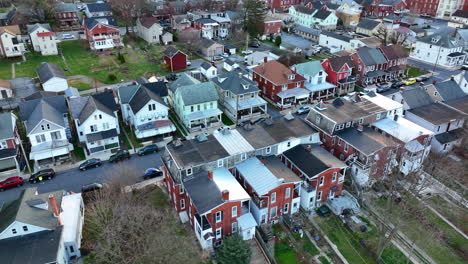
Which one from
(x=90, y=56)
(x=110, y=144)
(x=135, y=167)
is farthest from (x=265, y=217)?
(x=90, y=56)

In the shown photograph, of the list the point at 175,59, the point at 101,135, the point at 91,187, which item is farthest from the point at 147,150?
the point at 175,59

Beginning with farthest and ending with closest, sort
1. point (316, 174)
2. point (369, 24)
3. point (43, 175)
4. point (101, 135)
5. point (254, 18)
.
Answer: point (369, 24) < point (254, 18) < point (101, 135) < point (43, 175) < point (316, 174)

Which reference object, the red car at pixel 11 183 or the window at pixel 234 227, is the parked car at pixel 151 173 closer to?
the window at pixel 234 227

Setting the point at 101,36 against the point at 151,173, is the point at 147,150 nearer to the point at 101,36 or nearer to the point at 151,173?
the point at 151,173

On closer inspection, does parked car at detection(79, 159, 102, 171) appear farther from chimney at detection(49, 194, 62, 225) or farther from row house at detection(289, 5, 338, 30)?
row house at detection(289, 5, 338, 30)

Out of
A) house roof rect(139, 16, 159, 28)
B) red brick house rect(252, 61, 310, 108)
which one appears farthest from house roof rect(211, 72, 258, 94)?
house roof rect(139, 16, 159, 28)

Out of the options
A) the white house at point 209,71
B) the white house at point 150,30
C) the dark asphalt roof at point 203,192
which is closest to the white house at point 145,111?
the dark asphalt roof at point 203,192
